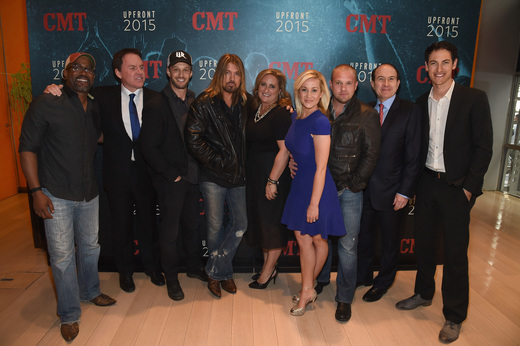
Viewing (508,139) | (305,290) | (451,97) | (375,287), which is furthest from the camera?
(508,139)

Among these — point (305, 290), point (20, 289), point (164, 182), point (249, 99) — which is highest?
point (249, 99)

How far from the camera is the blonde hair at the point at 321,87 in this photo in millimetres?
2584

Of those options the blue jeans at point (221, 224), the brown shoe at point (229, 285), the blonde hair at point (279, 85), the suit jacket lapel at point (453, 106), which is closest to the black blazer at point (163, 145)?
the blue jeans at point (221, 224)

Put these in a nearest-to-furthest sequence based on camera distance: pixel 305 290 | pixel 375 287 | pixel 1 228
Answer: pixel 305 290
pixel 375 287
pixel 1 228

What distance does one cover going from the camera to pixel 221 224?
3201 mm

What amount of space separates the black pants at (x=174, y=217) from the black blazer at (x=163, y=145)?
10cm

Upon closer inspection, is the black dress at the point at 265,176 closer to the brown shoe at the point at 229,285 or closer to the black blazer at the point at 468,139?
the brown shoe at the point at 229,285

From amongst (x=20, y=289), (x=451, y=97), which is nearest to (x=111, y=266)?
(x=20, y=289)

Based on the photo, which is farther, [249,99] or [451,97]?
[249,99]

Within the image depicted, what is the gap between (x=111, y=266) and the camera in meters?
3.66

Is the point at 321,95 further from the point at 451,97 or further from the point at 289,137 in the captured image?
the point at 451,97

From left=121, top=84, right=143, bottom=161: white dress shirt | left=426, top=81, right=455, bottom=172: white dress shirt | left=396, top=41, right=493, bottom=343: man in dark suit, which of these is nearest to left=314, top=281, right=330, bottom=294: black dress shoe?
left=396, top=41, right=493, bottom=343: man in dark suit

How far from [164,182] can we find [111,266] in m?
1.29

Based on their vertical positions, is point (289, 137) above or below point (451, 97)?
below
